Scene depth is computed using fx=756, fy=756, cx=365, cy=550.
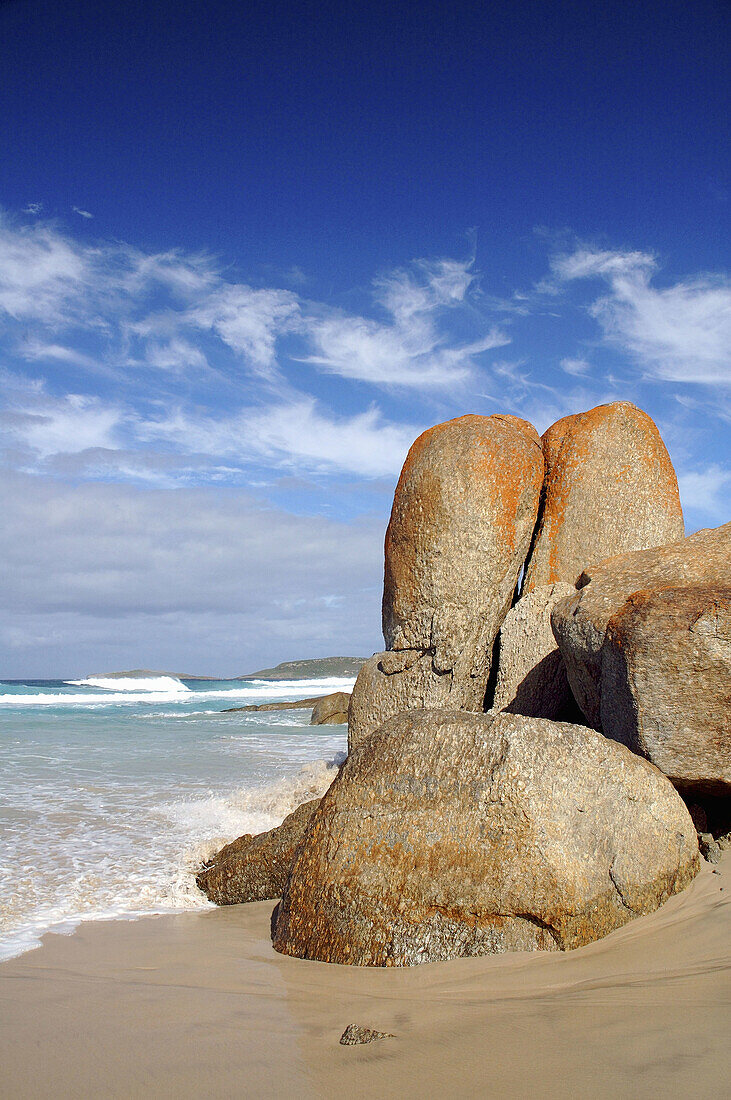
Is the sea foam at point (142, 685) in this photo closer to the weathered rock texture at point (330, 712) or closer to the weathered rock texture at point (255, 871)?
the weathered rock texture at point (330, 712)

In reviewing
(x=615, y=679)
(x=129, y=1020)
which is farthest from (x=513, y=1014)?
(x=615, y=679)

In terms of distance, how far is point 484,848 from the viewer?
3.93 metres

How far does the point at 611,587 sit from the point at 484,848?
2845mm

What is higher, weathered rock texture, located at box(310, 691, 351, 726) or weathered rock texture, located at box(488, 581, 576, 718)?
weathered rock texture, located at box(488, 581, 576, 718)

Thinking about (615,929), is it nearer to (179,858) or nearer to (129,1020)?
(129,1020)

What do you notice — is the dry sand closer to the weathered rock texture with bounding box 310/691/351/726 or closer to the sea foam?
the weathered rock texture with bounding box 310/691/351/726

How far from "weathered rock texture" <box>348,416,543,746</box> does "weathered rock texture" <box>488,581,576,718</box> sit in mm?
431

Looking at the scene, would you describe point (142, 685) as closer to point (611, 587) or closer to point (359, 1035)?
Answer: point (611, 587)

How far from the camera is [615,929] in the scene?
3854mm

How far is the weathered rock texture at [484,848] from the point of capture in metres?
3.81

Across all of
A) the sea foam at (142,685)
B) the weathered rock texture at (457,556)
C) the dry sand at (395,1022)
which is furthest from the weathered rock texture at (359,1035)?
the sea foam at (142,685)

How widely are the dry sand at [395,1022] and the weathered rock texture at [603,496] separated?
4.79 meters

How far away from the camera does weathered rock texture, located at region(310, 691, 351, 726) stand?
84.2 feet

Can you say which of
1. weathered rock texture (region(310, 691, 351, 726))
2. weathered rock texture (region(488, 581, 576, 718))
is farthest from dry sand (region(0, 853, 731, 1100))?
weathered rock texture (region(310, 691, 351, 726))
